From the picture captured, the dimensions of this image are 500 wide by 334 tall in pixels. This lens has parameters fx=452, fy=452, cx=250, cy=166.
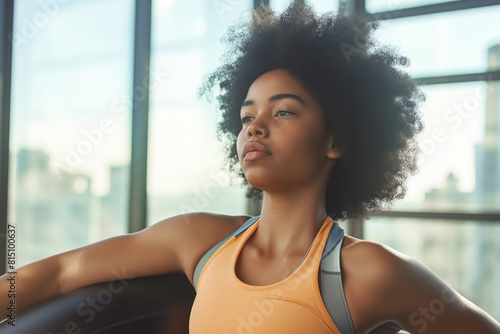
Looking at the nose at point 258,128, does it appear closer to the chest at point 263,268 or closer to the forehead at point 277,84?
the forehead at point 277,84

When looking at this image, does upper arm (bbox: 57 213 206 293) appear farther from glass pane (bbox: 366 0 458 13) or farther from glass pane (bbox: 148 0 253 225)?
glass pane (bbox: 366 0 458 13)

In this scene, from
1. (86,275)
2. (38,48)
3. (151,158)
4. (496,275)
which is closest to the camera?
(86,275)

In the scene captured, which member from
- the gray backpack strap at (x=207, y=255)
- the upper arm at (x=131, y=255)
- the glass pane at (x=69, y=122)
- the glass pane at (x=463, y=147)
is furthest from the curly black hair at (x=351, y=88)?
the glass pane at (x=69, y=122)

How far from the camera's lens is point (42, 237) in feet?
9.25

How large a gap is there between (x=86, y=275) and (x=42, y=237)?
6.24ft

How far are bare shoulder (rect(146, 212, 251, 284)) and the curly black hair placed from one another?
288mm

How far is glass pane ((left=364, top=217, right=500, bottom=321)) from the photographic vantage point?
1945 millimetres

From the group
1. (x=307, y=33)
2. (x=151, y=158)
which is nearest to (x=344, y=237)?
(x=307, y=33)

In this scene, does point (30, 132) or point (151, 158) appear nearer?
point (151, 158)

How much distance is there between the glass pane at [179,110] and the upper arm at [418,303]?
1.51 metres

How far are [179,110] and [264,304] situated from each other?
5.59ft

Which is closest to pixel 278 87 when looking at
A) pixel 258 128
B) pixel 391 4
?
pixel 258 128

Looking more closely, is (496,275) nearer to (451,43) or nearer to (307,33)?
(451,43)

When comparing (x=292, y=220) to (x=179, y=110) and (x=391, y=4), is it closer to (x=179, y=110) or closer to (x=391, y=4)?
(x=391, y=4)
